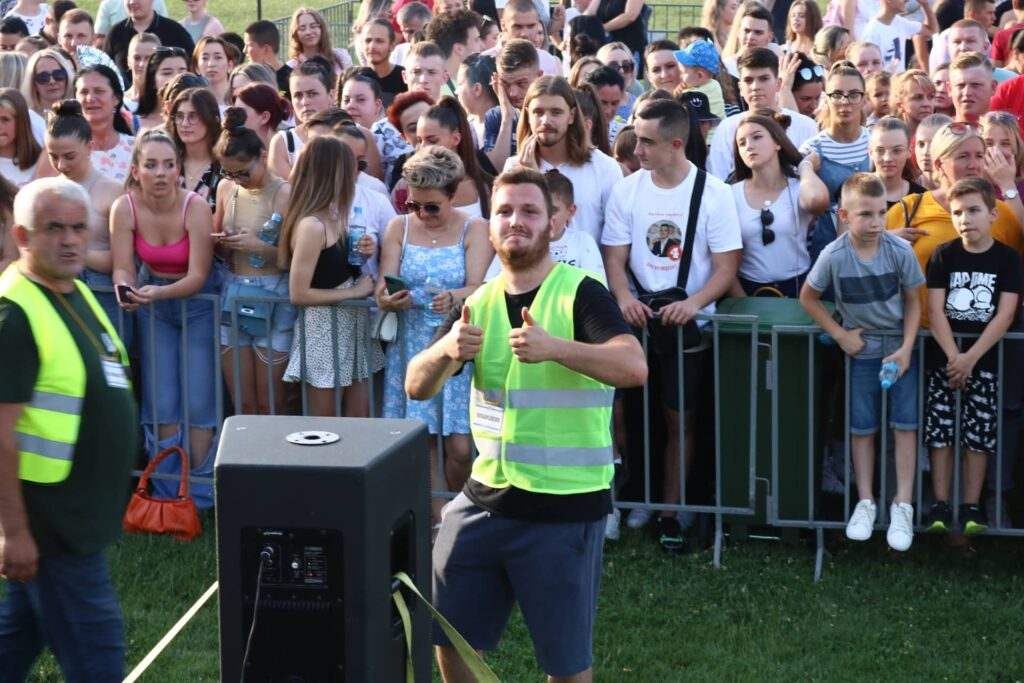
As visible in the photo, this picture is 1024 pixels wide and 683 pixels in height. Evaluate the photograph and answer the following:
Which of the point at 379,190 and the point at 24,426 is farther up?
the point at 379,190

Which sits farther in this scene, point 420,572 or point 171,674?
point 171,674

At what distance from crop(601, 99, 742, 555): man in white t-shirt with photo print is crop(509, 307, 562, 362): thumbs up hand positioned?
2609mm

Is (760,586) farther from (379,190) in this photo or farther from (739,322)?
(379,190)

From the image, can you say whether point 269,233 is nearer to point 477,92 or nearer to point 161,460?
point 161,460

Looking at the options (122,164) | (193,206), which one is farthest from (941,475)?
(122,164)

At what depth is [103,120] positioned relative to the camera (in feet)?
29.0

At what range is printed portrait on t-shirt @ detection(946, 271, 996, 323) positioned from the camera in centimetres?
663

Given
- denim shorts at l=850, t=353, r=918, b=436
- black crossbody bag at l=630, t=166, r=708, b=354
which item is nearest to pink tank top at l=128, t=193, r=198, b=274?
black crossbody bag at l=630, t=166, r=708, b=354

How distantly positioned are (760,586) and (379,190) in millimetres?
2725

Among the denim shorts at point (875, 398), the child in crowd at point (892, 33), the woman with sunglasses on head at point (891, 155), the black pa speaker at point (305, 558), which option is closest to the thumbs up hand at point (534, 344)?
the black pa speaker at point (305, 558)

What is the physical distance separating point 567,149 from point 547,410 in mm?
2956

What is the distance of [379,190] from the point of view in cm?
781

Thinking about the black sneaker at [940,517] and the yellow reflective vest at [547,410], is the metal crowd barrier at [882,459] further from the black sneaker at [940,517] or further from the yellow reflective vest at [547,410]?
the yellow reflective vest at [547,410]

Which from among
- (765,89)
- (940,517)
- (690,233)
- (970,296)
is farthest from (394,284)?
(765,89)
